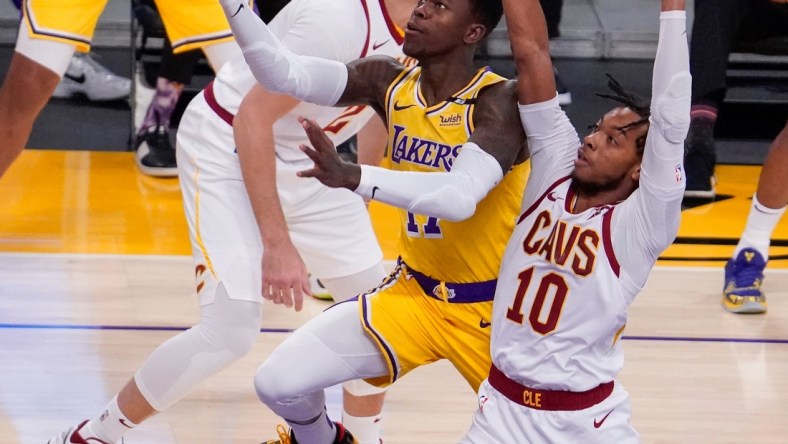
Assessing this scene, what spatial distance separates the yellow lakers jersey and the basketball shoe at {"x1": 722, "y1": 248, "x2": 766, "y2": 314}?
2.34 meters

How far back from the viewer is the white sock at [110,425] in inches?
148

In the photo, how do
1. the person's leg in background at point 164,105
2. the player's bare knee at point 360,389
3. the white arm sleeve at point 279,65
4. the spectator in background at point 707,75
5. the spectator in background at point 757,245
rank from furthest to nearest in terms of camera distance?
1. the person's leg in background at point 164,105
2. the spectator in background at point 707,75
3. the spectator in background at point 757,245
4. the player's bare knee at point 360,389
5. the white arm sleeve at point 279,65

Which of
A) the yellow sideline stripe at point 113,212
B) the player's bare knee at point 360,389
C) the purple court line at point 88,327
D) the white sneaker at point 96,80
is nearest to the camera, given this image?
the player's bare knee at point 360,389

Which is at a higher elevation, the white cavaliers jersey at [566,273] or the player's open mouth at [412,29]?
the player's open mouth at [412,29]

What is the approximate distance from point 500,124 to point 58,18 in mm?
2521

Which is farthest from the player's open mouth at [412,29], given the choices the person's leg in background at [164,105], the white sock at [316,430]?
the person's leg in background at [164,105]

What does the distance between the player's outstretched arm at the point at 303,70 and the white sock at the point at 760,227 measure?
A: 2539mm

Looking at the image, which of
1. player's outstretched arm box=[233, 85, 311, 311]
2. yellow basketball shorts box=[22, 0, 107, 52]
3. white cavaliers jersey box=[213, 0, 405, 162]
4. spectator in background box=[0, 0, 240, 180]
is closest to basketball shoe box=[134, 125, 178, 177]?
spectator in background box=[0, 0, 240, 180]

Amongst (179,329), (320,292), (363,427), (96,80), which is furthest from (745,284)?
(96,80)

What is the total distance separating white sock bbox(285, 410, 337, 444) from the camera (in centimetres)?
347

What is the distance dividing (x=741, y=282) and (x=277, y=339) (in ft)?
6.23

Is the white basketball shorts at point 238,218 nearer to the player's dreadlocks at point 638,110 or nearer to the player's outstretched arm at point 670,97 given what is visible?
the player's dreadlocks at point 638,110

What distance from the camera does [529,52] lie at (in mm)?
3086

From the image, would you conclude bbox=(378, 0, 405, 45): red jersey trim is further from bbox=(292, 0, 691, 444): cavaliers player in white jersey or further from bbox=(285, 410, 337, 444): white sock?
bbox=(285, 410, 337, 444): white sock
